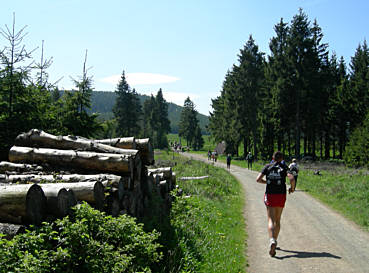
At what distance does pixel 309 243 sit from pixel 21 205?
6.73 metres

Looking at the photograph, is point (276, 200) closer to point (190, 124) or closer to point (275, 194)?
point (275, 194)

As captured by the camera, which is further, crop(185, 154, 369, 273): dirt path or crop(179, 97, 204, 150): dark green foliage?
crop(179, 97, 204, 150): dark green foliage

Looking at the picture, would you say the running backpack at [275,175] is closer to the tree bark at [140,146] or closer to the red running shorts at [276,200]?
the red running shorts at [276,200]

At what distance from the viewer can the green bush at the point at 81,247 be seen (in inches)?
135

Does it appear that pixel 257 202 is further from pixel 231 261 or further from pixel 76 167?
pixel 76 167

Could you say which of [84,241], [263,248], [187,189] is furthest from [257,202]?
[84,241]

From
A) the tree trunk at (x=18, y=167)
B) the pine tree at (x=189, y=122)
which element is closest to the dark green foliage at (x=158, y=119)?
the pine tree at (x=189, y=122)

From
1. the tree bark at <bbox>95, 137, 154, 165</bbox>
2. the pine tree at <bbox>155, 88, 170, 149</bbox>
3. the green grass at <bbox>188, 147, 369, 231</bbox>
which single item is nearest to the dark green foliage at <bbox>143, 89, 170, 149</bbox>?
the pine tree at <bbox>155, 88, 170, 149</bbox>

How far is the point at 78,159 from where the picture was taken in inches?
305

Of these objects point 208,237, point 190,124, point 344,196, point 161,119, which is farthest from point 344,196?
point 190,124

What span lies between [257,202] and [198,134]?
80.6 m

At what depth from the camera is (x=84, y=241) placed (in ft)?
14.3

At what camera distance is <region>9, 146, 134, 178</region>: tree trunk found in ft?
23.9

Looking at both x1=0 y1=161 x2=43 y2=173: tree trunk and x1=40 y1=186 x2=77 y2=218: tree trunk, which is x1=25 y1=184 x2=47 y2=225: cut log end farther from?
x1=0 y1=161 x2=43 y2=173: tree trunk
